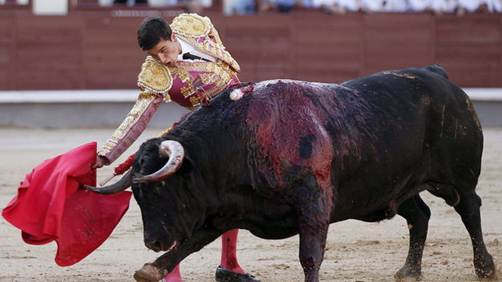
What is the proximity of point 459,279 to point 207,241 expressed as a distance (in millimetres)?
1166

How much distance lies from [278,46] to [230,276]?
310 inches

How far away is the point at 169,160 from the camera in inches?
149

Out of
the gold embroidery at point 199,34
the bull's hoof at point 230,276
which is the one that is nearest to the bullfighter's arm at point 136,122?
the gold embroidery at point 199,34

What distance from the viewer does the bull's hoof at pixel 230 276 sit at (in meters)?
4.67

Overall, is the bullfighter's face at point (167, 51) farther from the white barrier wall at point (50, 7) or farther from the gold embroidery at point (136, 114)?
the white barrier wall at point (50, 7)

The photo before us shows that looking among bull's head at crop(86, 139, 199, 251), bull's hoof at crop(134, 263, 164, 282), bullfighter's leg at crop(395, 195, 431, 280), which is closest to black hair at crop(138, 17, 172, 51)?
bull's head at crop(86, 139, 199, 251)

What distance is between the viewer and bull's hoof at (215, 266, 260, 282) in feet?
15.3

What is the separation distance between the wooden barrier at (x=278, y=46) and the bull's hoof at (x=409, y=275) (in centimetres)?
766

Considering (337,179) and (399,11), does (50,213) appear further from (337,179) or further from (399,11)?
(399,11)

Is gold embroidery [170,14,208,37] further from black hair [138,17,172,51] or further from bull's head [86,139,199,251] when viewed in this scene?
bull's head [86,139,199,251]

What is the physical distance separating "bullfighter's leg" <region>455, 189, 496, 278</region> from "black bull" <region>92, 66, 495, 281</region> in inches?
10.4

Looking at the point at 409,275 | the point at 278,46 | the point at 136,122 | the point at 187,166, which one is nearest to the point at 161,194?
the point at 187,166

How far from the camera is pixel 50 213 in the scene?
437cm

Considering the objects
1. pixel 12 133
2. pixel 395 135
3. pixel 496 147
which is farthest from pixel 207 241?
pixel 12 133
